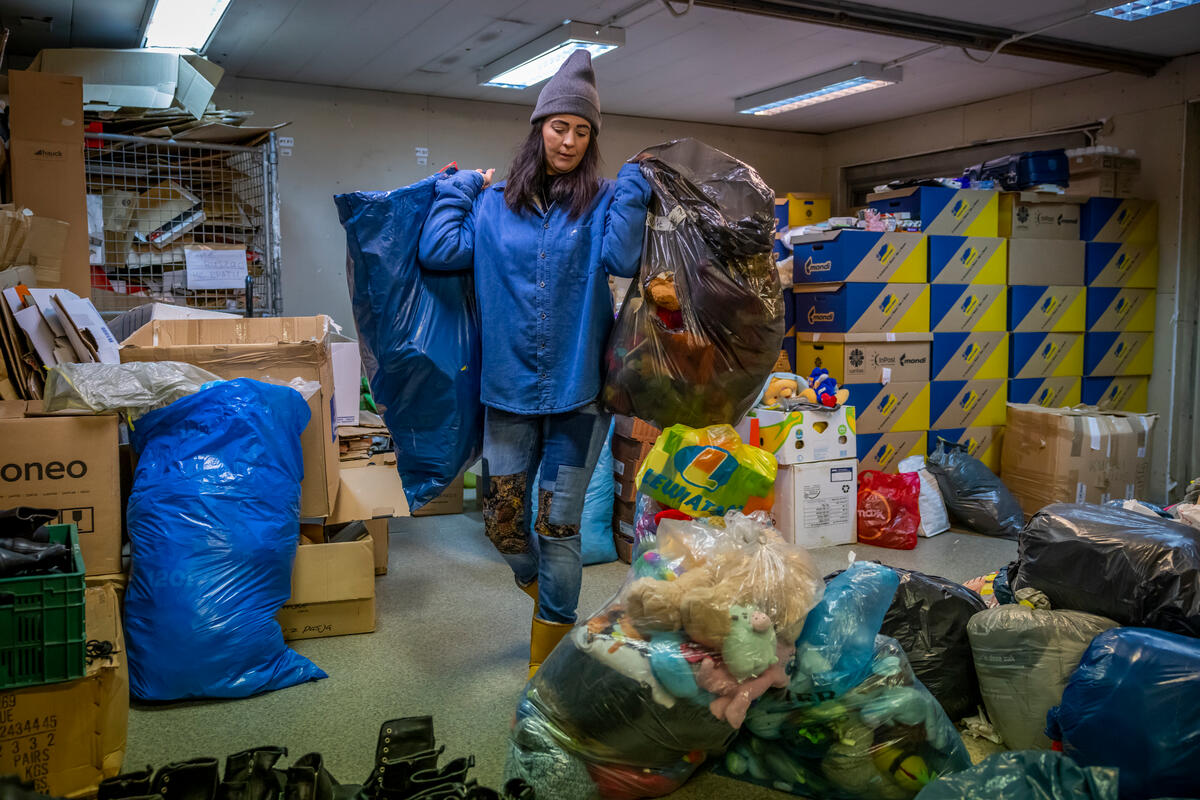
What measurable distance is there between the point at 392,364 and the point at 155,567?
0.81 metres

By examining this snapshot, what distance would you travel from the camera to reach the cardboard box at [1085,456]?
4.21m

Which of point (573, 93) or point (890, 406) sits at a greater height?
point (573, 93)

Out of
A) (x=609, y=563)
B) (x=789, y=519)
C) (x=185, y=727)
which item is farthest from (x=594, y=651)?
(x=789, y=519)

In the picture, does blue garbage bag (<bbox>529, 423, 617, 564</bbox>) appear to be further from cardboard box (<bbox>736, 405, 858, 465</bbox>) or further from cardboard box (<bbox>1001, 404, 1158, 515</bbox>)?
cardboard box (<bbox>1001, 404, 1158, 515</bbox>)

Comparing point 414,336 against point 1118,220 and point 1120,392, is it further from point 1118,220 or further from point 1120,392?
point 1120,392

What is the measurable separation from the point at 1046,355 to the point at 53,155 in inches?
190

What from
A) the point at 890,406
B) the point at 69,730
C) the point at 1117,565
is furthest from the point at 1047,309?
the point at 69,730

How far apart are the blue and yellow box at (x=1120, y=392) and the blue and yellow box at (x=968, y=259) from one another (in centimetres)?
91

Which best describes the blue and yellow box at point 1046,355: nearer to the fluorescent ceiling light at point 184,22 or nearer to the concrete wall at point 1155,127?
the concrete wall at point 1155,127

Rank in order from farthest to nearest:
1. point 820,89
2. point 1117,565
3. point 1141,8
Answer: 1. point 820,89
2. point 1141,8
3. point 1117,565

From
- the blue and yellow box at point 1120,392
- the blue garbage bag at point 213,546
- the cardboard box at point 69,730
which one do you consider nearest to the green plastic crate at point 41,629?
the cardboard box at point 69,730

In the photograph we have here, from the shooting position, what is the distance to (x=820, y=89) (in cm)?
524

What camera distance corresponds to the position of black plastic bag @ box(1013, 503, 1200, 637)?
192 cm

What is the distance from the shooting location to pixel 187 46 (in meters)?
4.35
